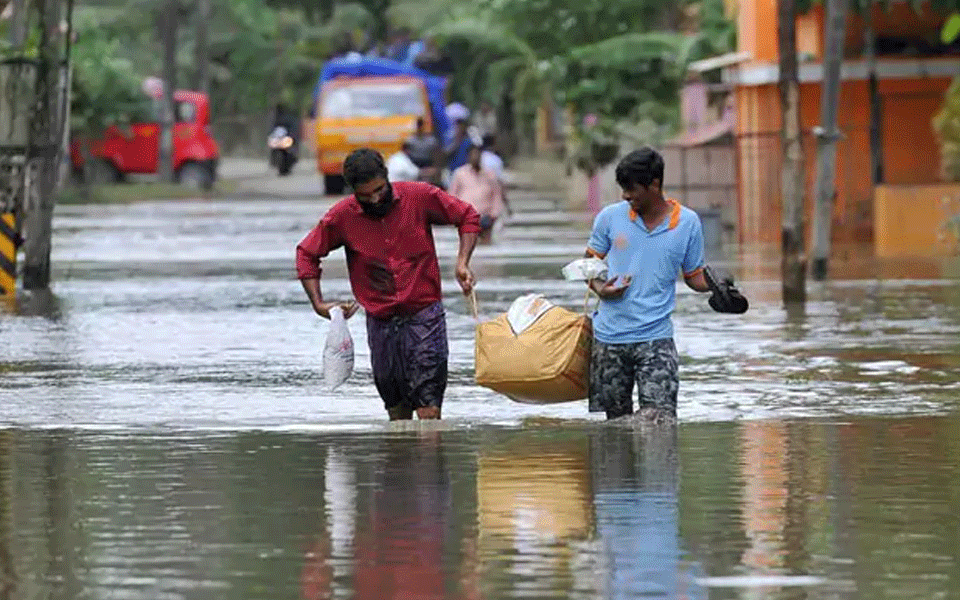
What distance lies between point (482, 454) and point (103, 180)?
51.0 metres

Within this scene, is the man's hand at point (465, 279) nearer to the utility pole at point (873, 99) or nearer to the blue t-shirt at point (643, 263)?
the blue t-shirt at point (643, 263)

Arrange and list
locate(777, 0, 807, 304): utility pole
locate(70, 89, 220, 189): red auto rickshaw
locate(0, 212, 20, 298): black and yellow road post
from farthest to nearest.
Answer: locate(70, 89, 220, 189): red auto rickshaw
locate(0, 212, 20, 298): black and yellow road post
locate(777, 0, 807, 304): utility pole

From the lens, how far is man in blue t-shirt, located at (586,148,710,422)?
13.3 m

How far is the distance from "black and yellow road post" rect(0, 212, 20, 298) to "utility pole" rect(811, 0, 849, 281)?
7436 millimetres

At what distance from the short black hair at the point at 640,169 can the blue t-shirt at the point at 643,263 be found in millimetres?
202

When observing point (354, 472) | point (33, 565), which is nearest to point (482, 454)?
point (354, 472)

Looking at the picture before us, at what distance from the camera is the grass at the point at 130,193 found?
56.0m

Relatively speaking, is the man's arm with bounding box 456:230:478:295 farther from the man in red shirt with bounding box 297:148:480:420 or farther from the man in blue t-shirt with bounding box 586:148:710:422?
the man in blue t-shirt with bounding box 586:148:710:422

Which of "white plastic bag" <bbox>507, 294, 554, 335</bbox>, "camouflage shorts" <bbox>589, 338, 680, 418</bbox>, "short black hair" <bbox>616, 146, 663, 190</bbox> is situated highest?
"short black hair" <bbox>616, 146, 663, 190</bbox>

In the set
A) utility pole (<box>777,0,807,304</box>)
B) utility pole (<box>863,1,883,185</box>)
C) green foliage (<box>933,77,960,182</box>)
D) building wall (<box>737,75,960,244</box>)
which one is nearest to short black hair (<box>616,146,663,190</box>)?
utility pole (<box>777,0,807,304</box>)

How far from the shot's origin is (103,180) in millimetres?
63344

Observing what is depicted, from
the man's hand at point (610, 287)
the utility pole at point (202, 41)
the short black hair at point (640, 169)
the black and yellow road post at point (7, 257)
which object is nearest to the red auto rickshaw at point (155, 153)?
the utility pole at point (202, 41)

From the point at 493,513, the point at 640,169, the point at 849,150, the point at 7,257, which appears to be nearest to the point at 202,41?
the point at 849,150

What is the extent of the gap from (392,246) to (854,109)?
2422cm
